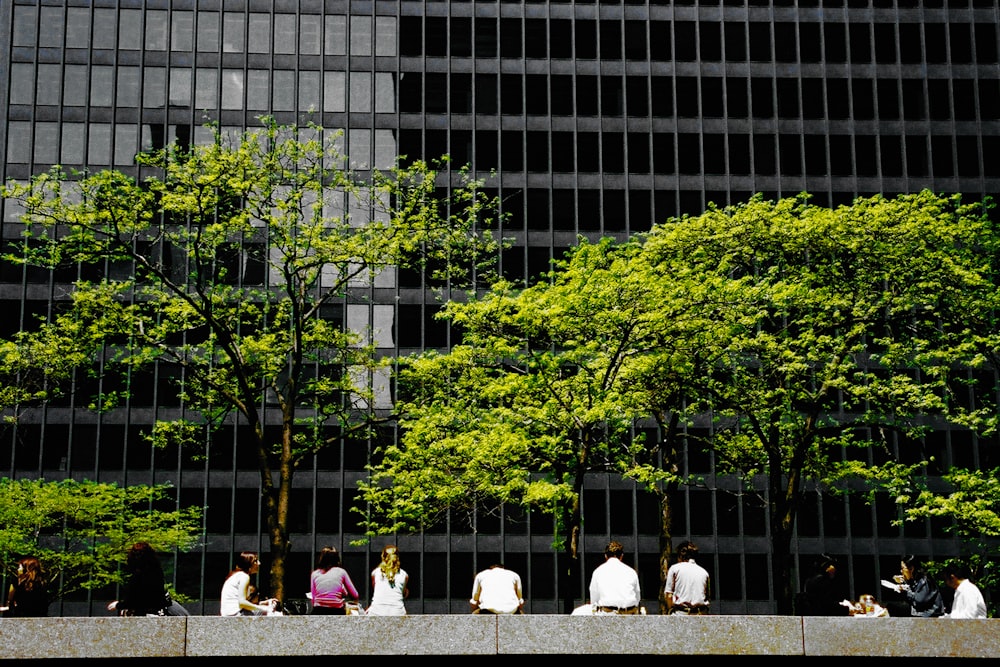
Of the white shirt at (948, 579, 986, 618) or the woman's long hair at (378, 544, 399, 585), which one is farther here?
the woman's long hair at (378, 544, 399, 585)

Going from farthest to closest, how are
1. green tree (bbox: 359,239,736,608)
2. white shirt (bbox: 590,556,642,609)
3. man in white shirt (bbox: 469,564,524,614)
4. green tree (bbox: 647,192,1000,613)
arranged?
green tree (bbox: 647,192,1000,613) < green tree (bbox: 359,239,736,608) < man in white shirt (bbox: 469,564,524,614) < white shirt (bbox: 590,556,642,609)

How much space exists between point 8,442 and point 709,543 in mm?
34603

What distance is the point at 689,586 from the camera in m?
17.4

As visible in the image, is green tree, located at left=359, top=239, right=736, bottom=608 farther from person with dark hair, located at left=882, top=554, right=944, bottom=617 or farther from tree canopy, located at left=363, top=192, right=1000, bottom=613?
person with dark hair, located at left=882, top=554, right=944, bottom=617

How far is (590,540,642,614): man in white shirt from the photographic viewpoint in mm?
16109

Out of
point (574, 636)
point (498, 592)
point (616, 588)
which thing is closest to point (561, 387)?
point (498, 592)

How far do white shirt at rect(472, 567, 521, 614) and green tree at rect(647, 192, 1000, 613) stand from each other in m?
11.8

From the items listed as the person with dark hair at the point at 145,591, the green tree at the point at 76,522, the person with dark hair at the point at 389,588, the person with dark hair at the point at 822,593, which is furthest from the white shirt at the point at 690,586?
the green tree at the point at 76,522

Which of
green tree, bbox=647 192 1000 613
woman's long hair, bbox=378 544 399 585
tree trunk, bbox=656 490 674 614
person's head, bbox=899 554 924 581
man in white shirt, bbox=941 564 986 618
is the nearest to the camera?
man in white shirt, bbox=941 564 986 618

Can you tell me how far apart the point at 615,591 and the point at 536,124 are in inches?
1878

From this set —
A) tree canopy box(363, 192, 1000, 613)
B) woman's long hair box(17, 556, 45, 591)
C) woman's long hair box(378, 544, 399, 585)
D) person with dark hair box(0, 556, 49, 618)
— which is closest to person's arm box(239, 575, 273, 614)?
woman's long hair box(378, 544, 399, 585)

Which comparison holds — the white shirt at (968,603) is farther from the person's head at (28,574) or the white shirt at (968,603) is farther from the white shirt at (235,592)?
the person's head at (28,574)

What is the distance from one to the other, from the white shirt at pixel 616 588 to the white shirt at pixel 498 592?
108 centimetres

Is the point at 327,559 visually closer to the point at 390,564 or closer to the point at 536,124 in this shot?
the point at 390,564
